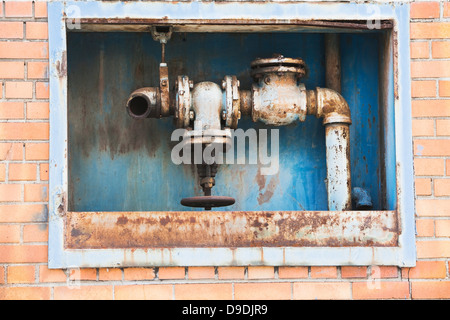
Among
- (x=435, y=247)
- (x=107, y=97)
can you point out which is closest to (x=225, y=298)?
(x=435, y=247)

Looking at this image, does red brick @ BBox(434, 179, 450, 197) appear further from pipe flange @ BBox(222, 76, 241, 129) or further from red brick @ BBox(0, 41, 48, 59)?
red brick @ BBox(0, 41, 48, 59)

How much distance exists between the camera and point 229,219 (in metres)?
3.18

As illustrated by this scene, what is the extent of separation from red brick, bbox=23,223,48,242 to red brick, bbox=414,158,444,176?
1504 millimetres

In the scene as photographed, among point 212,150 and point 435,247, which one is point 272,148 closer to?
point 212,150

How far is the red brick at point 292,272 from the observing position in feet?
10.4

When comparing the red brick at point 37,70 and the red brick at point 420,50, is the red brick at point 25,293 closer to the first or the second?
the red brick at point 37,70

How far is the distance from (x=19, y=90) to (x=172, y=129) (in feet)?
2.56

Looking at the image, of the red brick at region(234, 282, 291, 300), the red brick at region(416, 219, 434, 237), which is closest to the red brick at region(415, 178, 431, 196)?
the red brick at region(416, 219, 434, 237)

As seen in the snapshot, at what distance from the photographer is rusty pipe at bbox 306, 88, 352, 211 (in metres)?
3.46

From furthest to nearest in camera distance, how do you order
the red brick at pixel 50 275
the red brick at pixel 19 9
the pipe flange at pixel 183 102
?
the pipe flange at pixel 183 102 → the red brick at pixel 19 9 → the red brick at pixel 50 275

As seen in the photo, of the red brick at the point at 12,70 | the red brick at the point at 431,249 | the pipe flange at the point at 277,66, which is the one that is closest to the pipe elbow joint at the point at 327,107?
the pipe flange at the point at 277,66

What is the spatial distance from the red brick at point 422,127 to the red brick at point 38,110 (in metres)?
1.48

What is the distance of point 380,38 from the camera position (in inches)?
138

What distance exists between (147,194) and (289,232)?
0.78 m
